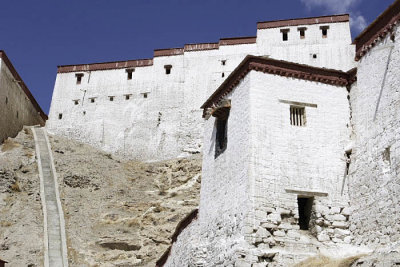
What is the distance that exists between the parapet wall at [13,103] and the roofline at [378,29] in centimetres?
2287

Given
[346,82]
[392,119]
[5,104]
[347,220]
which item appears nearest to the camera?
[392,119]

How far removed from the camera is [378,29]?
12.9 meters

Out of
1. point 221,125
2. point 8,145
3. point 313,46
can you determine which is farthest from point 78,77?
point 221,125

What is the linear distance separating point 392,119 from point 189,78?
25712 millimetres

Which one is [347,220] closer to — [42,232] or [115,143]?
[42,232]

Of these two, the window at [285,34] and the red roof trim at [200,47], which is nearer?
the window at [285,34]

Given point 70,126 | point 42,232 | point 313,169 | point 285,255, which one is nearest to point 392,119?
point 313,169

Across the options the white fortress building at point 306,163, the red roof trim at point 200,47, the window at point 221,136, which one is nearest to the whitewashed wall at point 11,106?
the red roof trim at point 200,47

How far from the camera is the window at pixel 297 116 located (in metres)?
14.1

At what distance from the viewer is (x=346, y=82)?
1467 centimetres

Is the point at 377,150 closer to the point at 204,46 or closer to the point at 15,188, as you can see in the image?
the point at 15,188

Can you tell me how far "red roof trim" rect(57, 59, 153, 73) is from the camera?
3878 centimetres

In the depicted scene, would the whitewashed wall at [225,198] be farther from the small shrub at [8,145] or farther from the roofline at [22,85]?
the roofline at [22,85]

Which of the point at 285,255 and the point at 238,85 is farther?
the point at 238,85
